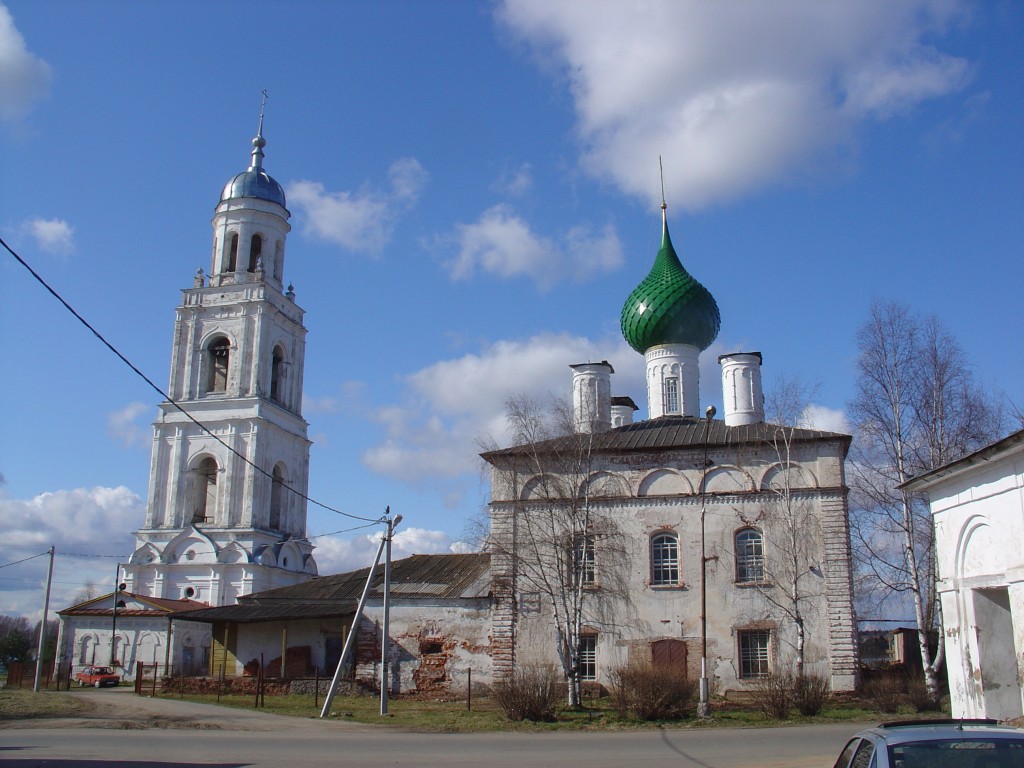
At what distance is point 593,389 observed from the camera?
2797 centimetres

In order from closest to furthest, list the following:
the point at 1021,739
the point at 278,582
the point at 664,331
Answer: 1. the point at 1021,739
2. the point at 664,331
3. the point at 278,582

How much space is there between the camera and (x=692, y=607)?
2316 cm

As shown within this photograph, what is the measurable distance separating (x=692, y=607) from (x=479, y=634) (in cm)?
576

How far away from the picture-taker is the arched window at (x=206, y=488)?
133ft

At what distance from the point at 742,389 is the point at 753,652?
744 centimetres

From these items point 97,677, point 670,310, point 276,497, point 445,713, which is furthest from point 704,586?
point 276,497

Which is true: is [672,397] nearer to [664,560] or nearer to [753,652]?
[664,560]

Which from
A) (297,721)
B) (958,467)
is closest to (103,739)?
(297,721)

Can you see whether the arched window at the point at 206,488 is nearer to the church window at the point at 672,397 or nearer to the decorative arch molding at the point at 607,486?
the decorative arch molding at the point at 607,486

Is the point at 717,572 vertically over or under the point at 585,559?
under

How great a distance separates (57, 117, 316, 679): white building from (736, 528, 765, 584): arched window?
21.6 m

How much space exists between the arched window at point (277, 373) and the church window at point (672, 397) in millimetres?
21719

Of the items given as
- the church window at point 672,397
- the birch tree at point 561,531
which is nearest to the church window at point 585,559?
the birch tree at point 561,531

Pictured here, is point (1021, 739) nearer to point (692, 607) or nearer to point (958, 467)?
point (958, 467)
